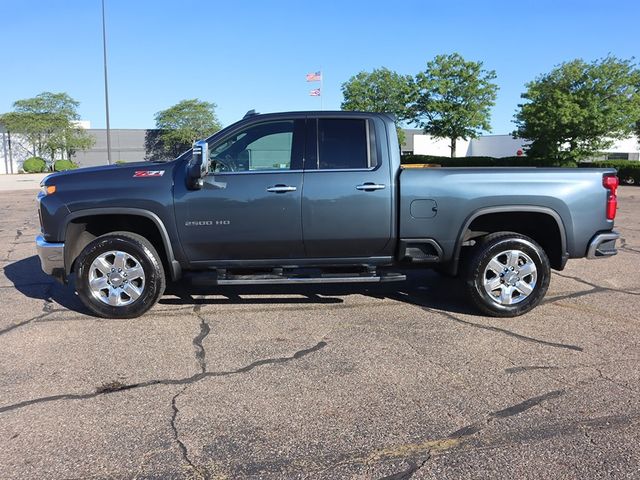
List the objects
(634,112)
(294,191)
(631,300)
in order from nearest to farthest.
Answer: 1. (294,191)
2. (631,300)
3. (634,112)

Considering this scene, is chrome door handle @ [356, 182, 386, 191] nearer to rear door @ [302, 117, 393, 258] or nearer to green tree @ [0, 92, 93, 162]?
rear door @ [302, 117, 393, 258]

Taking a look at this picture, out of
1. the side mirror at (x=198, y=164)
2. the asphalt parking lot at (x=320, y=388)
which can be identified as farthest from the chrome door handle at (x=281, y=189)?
the asphalt parking lot at (x=320, y=388)

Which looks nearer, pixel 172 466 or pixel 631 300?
pixel 172 466

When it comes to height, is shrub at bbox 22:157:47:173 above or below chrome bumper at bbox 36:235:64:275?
above

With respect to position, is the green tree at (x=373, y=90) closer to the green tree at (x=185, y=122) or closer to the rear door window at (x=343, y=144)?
the green tree at (x=185, y=122)

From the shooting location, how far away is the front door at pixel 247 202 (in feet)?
17.0

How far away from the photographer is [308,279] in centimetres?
525

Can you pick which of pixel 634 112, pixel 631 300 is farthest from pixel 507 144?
pixel 631 300

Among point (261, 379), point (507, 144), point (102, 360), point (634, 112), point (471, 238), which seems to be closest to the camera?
point (261, 379)

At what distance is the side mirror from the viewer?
16.3 feet

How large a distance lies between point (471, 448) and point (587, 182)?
3.39 metres

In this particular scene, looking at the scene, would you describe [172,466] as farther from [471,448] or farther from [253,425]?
[471,448]

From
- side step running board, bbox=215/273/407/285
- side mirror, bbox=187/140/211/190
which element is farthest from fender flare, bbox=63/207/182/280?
side step running board, bbox=215/273/407/285

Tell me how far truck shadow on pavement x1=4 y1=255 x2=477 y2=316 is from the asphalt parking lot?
47mm
